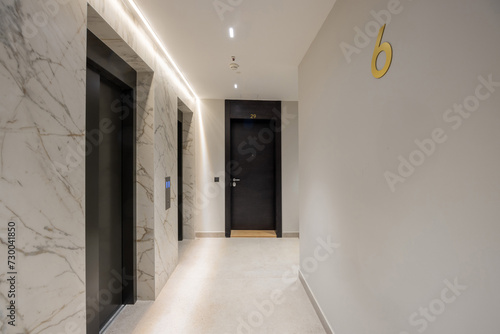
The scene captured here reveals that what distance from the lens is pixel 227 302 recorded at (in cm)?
232

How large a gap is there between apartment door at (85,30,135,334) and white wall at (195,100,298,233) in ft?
7.13

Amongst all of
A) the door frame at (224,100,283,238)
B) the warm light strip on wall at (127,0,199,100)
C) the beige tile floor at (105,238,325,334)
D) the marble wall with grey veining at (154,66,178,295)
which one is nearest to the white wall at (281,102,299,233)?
the door frame at (224,100,283,238)

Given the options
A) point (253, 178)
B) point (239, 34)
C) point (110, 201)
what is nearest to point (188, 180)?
point (253, 178)

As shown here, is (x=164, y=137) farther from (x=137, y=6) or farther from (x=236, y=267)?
(x=236, y=267)

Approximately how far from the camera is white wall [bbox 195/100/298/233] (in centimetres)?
447

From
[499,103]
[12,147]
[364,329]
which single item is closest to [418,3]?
[499,103]

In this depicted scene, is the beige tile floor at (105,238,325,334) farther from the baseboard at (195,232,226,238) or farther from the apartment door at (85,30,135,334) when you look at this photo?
the baseboard at (195,232,226,238)

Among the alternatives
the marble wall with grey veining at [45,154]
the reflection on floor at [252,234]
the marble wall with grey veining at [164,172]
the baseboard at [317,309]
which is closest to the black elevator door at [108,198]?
the marble wall with grey veining at [164,172]

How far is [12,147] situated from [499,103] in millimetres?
1690

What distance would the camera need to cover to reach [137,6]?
187 centimetres

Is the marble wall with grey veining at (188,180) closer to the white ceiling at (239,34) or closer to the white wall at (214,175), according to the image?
the white wall at (214,175)

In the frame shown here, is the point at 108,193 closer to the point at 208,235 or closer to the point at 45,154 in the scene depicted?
the point at 45,154

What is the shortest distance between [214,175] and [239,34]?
2780mm

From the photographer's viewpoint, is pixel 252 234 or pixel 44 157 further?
pixel 252 234
